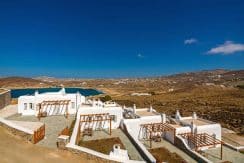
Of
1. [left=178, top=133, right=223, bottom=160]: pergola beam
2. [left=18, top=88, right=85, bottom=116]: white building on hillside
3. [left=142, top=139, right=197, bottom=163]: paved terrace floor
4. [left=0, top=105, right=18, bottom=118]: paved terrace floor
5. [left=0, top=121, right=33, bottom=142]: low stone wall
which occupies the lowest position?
[left=142, top=139, right=197, bottom=163]: paved terrace floor

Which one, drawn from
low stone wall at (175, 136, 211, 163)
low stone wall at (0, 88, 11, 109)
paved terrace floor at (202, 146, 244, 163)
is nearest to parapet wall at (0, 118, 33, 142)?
low stone wall at (0, 88, 11, 109)

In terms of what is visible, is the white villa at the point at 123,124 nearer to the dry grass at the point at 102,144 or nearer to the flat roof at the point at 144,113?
the dry grass at the point at 102,144

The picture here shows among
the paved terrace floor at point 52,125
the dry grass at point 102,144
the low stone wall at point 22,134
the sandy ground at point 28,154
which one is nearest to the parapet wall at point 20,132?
the low stone wall at point 22,134

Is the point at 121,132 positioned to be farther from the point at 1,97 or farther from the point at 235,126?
the point at 235,126

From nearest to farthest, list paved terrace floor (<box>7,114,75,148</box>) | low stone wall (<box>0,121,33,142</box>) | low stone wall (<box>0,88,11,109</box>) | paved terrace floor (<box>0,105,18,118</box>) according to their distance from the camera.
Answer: low stone wall (<box>0,121,33,142</box>) → paved terrace floor (<box>7,114,75,148</box>) → paved terrace floor (<box>0,105,18,118</box>) → low stone wall (<box>0,88,11,109</box>)

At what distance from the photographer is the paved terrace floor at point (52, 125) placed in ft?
70.2

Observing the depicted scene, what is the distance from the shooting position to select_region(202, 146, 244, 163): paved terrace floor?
28.0 metres

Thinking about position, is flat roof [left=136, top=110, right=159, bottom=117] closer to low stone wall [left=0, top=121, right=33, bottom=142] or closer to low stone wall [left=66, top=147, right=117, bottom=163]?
low stone wall [left=66, top=147, right=117, bottom=163]

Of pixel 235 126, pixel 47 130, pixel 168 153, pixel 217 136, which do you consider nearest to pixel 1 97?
pixel 47 130

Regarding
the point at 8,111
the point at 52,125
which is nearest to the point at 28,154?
the point at 52,125

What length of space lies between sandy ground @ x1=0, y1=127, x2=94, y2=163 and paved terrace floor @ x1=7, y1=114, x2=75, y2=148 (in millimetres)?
1251

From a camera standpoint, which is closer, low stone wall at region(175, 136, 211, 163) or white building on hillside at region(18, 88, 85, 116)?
low stone wall at region(175, 136, 211, 163)

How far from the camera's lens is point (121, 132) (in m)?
30.7

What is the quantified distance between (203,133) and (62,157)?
1979cm
